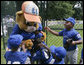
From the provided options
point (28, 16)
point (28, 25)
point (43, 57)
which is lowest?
point (43, 57)

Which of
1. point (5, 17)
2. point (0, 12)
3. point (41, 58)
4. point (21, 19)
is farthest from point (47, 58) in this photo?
point (5, 17)

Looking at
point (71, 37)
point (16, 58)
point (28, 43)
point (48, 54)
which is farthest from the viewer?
point (71, 37)

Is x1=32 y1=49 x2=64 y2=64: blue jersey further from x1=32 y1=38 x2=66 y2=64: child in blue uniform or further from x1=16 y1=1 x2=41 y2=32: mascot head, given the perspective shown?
x1=16 y1=1 x2=41 y2=32: mascot head

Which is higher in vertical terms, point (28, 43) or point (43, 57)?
point (28, 43)

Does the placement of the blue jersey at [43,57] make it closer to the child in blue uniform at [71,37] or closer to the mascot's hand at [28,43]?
the mascot's hand at [28,43]

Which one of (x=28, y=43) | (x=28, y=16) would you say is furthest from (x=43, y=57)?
(x=28, y=16)

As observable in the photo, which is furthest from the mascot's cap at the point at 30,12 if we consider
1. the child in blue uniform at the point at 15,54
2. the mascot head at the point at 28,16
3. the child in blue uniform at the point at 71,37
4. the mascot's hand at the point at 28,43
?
the child in blue uniform at the point at 71,37

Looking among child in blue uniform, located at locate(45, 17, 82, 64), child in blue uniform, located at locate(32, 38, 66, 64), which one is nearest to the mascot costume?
child in blue uniform, located at locate(32, 38, 66, 64)

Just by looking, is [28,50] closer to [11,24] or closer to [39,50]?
[39,50]

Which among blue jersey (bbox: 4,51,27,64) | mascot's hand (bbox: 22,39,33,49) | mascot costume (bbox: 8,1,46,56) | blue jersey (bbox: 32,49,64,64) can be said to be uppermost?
mascot costume (bbox: 8,1,46,56)

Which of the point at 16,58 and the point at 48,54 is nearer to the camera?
the point at 16,58

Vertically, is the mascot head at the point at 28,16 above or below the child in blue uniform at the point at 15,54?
above

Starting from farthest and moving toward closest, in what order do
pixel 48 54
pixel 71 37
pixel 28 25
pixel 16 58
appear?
pixel 71 37, pixel 28 25, pixel 48 54, pixel 16 58

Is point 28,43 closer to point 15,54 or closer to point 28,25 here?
point 28,25
